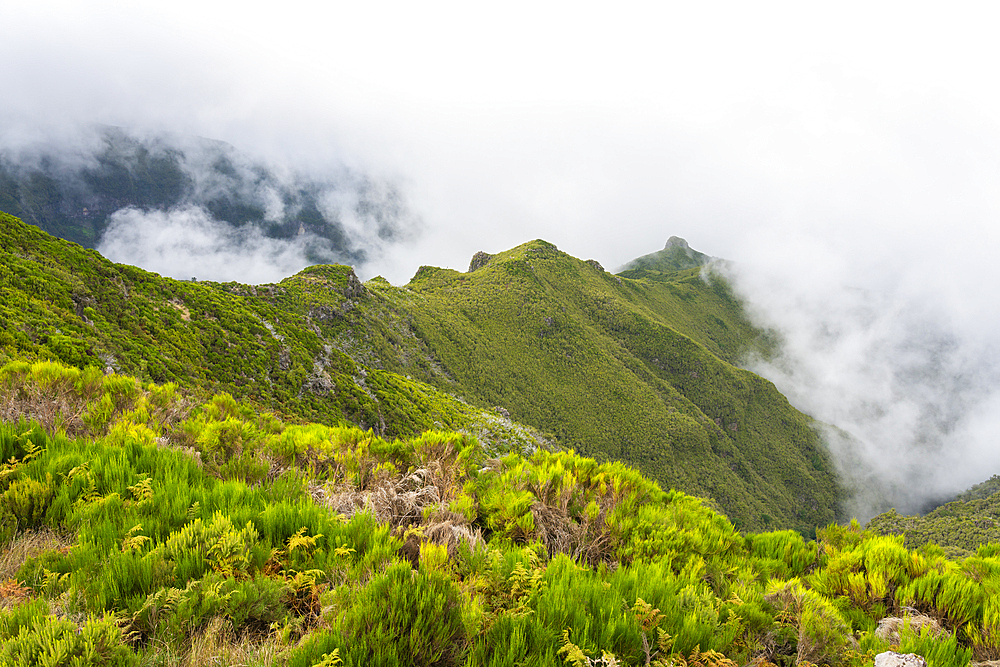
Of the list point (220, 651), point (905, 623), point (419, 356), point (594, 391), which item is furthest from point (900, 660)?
point (594, 391)

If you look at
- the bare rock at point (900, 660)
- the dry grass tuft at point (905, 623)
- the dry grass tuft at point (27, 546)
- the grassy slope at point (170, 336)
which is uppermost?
the grassy slope at point (170, 336)

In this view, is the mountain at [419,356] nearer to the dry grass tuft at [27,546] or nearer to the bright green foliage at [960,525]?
the dry grass tuft at [27,546]

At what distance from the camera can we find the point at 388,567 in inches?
98.3

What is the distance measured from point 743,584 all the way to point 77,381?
8704mm

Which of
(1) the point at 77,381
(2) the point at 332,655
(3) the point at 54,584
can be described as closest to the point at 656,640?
(2) the point at 332,655

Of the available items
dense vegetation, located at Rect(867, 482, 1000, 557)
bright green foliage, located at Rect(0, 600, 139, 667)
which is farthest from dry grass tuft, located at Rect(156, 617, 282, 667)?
dense vegetation, located at Rect(867, 482, 1000, 557)

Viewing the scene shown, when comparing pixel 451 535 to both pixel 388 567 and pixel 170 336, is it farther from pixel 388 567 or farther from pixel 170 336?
pixel 170 336

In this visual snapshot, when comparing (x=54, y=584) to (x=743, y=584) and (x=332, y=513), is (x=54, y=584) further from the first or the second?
(x=743, y=584)

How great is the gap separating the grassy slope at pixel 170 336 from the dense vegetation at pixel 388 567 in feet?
27.7

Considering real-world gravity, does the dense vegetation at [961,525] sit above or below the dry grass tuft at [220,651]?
above

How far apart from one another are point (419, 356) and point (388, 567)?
118m

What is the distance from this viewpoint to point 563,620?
2.28 m

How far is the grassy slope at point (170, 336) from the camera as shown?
1404 cm

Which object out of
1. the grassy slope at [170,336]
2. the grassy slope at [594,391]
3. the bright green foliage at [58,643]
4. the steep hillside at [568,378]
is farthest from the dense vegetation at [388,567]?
the grassy slope at [594,391]
